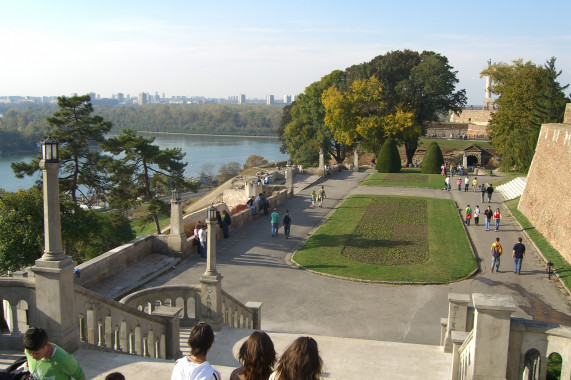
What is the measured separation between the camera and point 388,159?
139 feet

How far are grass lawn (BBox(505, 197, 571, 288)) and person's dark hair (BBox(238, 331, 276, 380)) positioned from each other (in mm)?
13639

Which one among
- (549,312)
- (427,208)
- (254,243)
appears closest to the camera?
(549,312)

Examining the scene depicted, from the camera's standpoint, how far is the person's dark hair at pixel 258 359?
386 centimetres

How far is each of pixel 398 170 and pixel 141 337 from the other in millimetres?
37580

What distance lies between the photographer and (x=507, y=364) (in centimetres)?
519

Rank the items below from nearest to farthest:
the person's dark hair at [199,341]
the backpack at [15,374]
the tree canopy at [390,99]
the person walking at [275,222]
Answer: the person's dark hair at [199,341], the backpack at [15,374], the person walking at [275,222], the tree canopy at [390,99]

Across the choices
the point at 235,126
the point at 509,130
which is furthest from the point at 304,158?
the point at 235,126

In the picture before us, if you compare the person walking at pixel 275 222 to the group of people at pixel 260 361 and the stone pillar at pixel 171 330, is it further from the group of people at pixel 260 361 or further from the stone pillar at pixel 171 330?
the group of people at pixel 260 361

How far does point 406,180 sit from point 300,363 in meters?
35.0

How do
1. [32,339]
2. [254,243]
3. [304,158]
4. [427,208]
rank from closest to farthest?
[32,339], [254,243], [427,208], [304,158]

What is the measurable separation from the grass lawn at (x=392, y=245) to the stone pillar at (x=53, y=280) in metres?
9.87

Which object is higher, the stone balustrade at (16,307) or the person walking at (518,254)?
the stone balustrade at (16,307)

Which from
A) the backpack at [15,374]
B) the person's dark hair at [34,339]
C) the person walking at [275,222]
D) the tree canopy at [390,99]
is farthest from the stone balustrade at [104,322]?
the tree canopy at [390,99]

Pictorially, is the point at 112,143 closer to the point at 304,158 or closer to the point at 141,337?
the point at 141,337
